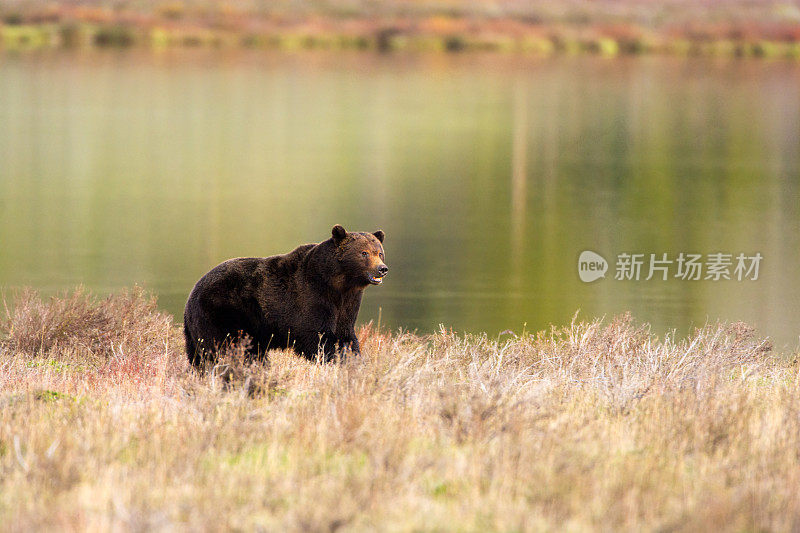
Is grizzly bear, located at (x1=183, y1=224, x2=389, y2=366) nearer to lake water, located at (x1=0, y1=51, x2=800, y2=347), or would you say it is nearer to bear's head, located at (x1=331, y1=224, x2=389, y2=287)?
bear's head, located at (x1=331, y1=224, x2=389, y2=287)

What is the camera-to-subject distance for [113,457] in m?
6.22

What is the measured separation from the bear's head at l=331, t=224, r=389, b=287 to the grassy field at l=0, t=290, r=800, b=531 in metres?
0.64

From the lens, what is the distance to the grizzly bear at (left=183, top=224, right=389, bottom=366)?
27.6 ft

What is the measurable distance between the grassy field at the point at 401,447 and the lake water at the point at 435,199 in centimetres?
1060

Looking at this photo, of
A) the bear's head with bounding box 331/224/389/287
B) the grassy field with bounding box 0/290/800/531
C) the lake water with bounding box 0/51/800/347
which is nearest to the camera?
the grassy field with bounding box 0/290/800/531

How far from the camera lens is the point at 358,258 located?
8391 mm

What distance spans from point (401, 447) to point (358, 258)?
240 centimetres

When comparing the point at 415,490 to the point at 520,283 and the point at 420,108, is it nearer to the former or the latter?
the point at 520,283

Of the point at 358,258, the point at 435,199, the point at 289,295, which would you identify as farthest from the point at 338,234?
the point at 435,199

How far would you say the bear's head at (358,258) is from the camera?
8.37 metres

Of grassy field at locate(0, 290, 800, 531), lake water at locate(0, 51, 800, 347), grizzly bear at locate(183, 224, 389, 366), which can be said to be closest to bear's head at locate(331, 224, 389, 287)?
grizzly bear at locate(183, 224, 389, 366)

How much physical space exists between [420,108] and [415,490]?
13204 centimetres

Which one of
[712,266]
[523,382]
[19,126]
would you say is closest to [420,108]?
[19,126]

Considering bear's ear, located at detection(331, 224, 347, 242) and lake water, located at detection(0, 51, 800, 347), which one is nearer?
bear's ear, located at detection(331, 224, 347, 242)
